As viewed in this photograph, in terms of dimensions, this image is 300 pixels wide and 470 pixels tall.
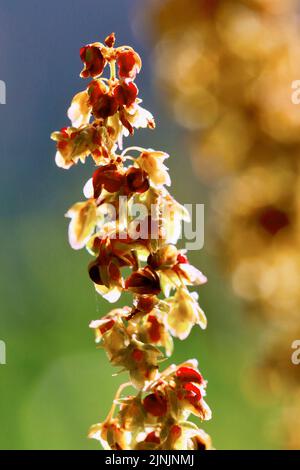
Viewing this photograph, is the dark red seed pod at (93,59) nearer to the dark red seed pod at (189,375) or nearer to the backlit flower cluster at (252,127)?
the backlit flower cluster at (252,127)

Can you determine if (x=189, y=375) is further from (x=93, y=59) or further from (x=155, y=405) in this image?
(x=93, y=59)

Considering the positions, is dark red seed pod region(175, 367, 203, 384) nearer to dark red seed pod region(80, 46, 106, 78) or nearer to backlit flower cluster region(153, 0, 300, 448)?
backlit flower cluster region(153, 0, 300, 448)

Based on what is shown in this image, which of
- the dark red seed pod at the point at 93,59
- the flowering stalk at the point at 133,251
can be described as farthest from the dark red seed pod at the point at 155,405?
the dark red seed pod at the point at 93,59

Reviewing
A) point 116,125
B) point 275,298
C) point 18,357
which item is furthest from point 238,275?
point 18,357

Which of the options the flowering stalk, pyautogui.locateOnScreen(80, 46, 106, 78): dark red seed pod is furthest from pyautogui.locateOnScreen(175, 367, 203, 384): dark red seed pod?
pyautogui.locateOnScreen(80, 46, 106, 78): dark red seed pod
